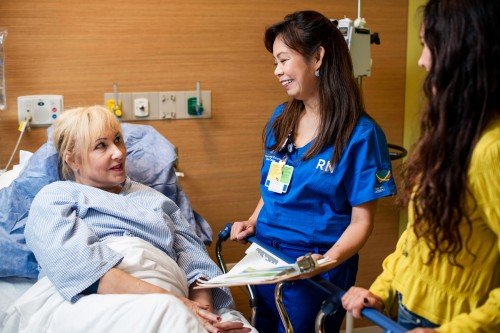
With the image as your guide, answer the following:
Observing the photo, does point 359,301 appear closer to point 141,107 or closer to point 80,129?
point 80,129

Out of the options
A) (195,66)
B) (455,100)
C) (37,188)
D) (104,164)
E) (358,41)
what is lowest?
(37,188)

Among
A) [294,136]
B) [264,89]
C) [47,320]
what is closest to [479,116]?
[294,136]

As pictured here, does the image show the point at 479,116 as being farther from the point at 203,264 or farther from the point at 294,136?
the point at 203,264

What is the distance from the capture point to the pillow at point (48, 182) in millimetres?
2180

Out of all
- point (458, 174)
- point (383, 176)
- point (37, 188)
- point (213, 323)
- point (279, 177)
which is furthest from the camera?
point (37, 188)

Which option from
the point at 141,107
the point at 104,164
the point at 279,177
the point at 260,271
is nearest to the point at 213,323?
the point at 260,271

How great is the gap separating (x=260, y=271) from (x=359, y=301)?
1.05 ft

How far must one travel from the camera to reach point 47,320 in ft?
6.27

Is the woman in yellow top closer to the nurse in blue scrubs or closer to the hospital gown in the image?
the nurse in blue scrubs

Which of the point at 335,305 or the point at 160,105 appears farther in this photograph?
the point at 160,105

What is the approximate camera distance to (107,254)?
6.56 ft

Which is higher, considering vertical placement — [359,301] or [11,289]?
[359,301]

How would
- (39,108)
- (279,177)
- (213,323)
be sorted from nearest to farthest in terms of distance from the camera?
(213,323) → (279,177) → (39,108)

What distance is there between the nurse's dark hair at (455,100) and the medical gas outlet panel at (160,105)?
5.44 ft
